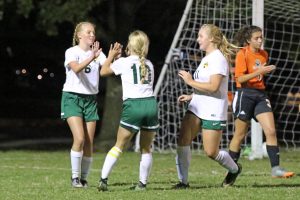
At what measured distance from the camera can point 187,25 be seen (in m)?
17.3

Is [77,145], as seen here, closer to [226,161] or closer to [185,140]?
[185,140]

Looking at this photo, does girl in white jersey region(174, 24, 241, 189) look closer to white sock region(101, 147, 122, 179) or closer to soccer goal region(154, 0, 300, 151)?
white sock region(101, 147, 122, 179)

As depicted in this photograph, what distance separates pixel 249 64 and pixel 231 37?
598cm

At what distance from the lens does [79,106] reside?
9.91m

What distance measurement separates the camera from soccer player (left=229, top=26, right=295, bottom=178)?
10930 millimetres

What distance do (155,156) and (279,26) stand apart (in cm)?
453

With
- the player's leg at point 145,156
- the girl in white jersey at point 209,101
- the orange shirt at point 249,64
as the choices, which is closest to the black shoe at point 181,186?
the girl in white jersey at point 209,101

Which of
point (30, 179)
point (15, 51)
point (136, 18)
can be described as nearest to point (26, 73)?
point (15, 51)

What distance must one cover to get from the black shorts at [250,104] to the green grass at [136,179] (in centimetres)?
85

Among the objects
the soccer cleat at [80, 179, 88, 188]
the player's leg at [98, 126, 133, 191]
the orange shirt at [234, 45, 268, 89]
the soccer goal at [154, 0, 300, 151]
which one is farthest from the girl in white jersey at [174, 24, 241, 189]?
the soccer goal at [154, 0, 300, 151]

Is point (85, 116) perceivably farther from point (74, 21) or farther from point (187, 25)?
point (74, 21)

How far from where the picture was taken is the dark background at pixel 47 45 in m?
19.9

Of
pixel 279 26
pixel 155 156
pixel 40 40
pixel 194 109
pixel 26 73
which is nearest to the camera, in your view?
pixel 194 109

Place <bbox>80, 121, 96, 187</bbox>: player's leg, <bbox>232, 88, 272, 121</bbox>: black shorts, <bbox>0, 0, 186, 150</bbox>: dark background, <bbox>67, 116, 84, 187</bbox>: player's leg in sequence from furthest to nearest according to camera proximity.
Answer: <bbox>0, 0, 186, 150</bbox>: dark background → <bbox>232, 88, 272, 121</bbox>: black shorts → <bbox>80, 121, 96, 187</bbox>: player's leg → <bbox>67, 116, 84, 187</bbox>: player's leg
